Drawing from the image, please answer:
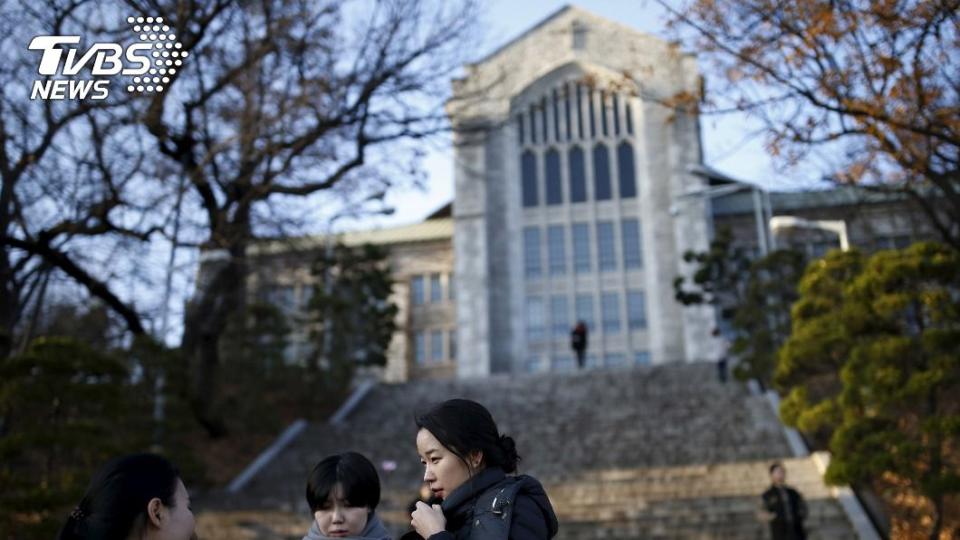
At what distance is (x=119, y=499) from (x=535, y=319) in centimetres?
3546

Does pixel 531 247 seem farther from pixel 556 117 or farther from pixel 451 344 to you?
pixel 556 117

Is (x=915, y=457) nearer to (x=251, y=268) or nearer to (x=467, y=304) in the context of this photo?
(x=251, y=268)

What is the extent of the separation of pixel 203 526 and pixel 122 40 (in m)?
7.07

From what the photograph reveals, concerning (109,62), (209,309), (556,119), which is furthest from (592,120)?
(109,62)

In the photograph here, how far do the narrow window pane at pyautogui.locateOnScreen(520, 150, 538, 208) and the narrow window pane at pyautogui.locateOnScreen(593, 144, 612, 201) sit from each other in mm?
Answer: 2342

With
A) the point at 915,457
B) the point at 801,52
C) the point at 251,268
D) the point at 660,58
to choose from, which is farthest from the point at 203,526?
the point at 660,58

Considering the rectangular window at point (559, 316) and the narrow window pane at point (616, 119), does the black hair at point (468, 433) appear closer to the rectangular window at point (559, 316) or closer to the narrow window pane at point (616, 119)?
the rectangular window at point (559, 316)

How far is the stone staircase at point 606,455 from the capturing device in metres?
13.0

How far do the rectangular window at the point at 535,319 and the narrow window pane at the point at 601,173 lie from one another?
15.2 feet

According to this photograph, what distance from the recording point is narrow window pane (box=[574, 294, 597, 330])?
37.2 meters

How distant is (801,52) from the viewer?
8750 millimetres

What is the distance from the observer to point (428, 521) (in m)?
2.70

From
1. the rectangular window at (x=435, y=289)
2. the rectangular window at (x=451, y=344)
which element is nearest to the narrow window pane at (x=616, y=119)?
the rectangular window at (x=435, y=289)

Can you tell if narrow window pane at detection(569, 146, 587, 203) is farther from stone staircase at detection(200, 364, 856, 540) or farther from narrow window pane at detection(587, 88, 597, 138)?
stone staircase at detection(200, 364, 856, 540)
